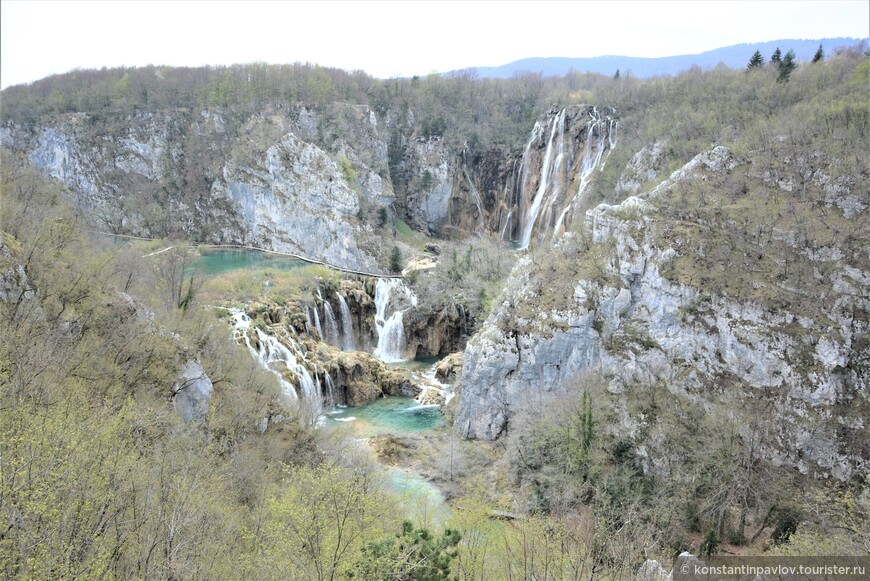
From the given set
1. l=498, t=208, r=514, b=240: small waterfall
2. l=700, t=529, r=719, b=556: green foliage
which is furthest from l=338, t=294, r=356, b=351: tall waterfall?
l=700, t=529, r=719, b=556: green foliage

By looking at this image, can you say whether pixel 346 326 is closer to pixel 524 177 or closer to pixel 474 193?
pixel 524 177

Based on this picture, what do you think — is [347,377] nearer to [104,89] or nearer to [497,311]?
[497,311]

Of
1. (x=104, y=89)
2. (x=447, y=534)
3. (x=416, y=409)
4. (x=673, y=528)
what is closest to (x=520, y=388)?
(x=416, y=409)

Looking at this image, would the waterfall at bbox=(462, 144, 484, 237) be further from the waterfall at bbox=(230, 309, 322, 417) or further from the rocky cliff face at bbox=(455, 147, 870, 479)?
the waterfall at bbox=(230, 309, 322, 417)

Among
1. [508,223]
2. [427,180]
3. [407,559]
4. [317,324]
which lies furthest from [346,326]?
[407,559]

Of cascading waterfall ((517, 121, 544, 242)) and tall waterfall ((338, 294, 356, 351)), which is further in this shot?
cascading waterfall ((517, 121, 544, 242))

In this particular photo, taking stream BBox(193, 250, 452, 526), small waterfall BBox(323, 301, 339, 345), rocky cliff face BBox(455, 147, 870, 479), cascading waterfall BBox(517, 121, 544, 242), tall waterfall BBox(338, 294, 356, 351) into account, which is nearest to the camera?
rocky cliff face BBox(455, 147, 870, 479)
